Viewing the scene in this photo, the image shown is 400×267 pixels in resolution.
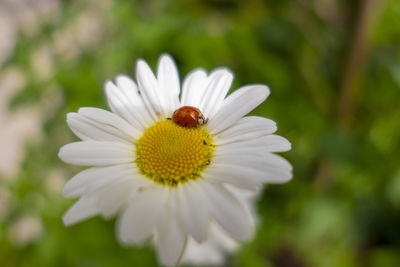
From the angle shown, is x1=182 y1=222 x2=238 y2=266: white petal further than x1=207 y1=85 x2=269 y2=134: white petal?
Yes

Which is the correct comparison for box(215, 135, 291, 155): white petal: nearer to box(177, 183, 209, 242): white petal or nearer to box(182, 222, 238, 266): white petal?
box(177, 183, 209, 242): white petal

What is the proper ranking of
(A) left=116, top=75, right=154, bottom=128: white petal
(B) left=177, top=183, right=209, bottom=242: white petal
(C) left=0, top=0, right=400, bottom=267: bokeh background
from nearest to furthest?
(B) left=177, top=183, right=209, bottom=242: white petal, (A) left=116, top=75, right=154, bottom=128: white petal, (C) left=0, top=0, right=400, bottom=267: bokeh background

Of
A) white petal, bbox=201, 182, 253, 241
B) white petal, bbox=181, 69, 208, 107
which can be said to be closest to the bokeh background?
white petal, bbox=181, 69, 208, 107

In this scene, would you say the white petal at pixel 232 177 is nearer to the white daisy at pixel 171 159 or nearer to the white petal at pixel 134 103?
the white daisy at pixel 171 159

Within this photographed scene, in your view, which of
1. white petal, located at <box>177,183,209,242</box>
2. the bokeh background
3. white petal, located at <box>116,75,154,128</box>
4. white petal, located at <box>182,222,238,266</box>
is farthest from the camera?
the bokeh background

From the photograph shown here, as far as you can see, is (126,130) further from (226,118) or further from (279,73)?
(279,73)

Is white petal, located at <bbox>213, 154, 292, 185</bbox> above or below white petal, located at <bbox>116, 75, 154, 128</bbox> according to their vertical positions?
below

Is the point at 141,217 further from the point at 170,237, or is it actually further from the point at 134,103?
the point at 134,103

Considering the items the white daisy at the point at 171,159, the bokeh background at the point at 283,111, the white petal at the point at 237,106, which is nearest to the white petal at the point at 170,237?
the white daisy at the point at 171,159

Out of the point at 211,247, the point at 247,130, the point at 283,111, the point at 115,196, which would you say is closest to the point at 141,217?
the point at 115,196
